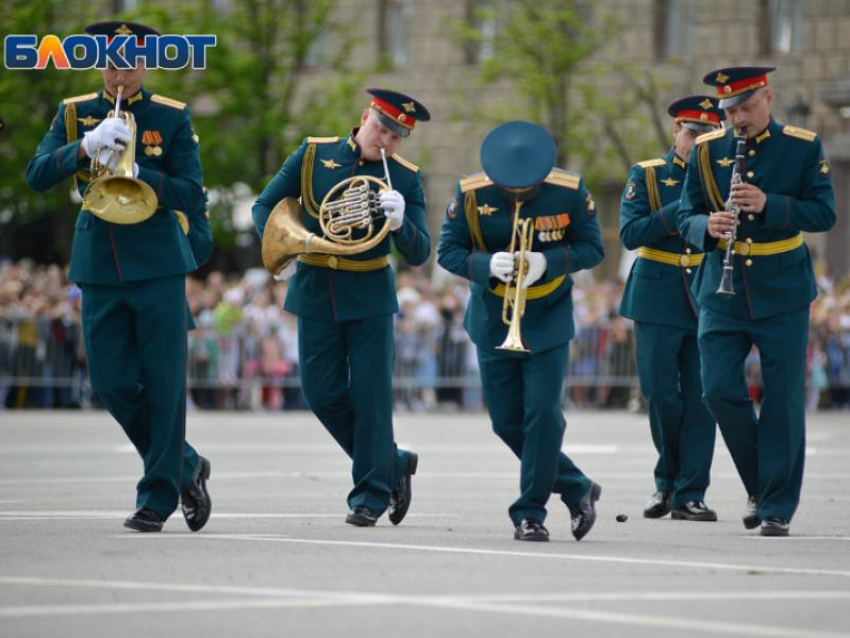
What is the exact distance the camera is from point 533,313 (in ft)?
35.0

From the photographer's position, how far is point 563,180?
10742 mm

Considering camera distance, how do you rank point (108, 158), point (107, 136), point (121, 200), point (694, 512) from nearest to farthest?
point (107, 136)
point (108, 158)
point (121, 200)
point (694, 512)

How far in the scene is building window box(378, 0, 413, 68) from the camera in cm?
4184

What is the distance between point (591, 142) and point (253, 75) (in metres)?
5.65

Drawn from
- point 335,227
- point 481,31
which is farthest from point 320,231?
point 481,31

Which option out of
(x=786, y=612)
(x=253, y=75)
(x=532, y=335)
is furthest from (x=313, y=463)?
(x=253, y=75)

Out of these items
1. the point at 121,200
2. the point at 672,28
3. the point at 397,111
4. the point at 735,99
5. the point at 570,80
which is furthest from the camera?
the point at 672,28

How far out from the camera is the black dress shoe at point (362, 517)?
36.8 feet

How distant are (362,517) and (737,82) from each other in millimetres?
2916

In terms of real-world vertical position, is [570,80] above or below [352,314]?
above

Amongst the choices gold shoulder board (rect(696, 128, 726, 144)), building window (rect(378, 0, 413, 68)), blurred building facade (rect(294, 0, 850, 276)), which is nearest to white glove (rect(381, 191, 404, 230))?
gold shoulder board (rect(696, 128, 726, 144))

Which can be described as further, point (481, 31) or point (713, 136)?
point (481, 31)

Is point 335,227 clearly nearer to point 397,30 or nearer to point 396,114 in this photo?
point 396,114

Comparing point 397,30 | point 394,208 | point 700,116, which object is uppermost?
point 397,30
